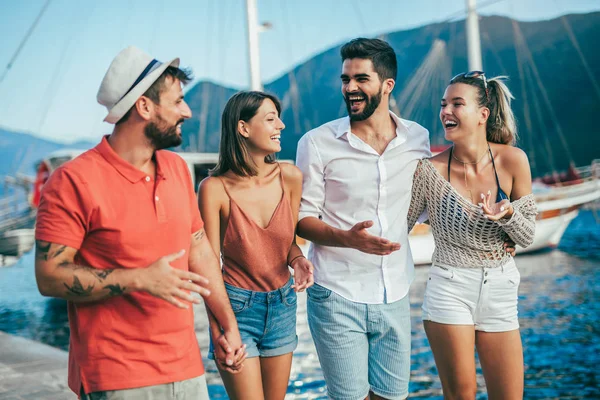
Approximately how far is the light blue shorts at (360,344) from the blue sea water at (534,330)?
143 inches

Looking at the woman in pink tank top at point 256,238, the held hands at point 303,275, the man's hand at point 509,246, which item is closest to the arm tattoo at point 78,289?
the woman in pink tank top at point 256,238

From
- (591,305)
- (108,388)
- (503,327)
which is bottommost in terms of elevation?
(591,305)

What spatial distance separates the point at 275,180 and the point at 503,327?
1.35 meters

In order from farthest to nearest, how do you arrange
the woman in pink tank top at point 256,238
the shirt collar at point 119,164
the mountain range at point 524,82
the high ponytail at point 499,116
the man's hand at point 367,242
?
the mountain range at point 524,82 < the high ponytail at point 499,116 < the woman in pink tank top at point 256,238 < the man's hand at point 367,242 < the shirt collar at point 119,164

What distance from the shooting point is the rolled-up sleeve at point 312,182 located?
9.59ft

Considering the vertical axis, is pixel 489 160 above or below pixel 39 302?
above

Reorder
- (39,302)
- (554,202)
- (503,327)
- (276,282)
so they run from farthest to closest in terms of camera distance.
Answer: (554,202) < (39,302) < (503,327) < (276,282)

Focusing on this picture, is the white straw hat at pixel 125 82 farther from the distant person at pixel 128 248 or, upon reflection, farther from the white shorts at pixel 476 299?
the white shorts at pixel 476 299

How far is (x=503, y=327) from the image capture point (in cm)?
297

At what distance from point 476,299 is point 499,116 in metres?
0.98

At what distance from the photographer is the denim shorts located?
2664 millimetres

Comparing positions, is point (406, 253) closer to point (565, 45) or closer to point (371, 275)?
point (371, 275)

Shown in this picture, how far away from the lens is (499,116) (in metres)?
3.18

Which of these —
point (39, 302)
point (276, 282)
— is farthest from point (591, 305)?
point (39, 302)
